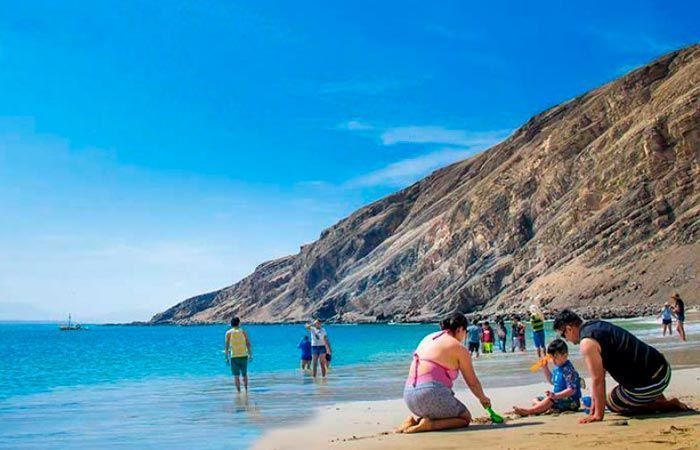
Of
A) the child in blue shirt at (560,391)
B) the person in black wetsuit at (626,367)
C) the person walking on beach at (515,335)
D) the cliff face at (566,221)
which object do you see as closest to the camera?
the person in black wetsuit at (626,367)

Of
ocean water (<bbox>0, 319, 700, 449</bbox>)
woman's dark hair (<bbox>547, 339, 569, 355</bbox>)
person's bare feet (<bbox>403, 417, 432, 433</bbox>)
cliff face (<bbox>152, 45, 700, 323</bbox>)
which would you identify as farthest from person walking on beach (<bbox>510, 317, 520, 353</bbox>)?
cliff face (<bbox>152, 45, 700, 323</bbox>)

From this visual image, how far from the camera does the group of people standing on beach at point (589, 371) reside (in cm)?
826

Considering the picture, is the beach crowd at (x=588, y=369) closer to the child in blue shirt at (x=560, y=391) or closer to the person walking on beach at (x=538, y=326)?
the child in blue shirt at (x=560, y=391)

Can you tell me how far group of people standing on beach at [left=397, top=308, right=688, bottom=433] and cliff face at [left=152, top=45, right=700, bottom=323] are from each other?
223ft

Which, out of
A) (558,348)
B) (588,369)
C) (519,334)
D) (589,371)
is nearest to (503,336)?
(519,334)

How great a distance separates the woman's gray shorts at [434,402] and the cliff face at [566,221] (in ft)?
225

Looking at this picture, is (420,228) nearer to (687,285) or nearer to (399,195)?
(399,195)

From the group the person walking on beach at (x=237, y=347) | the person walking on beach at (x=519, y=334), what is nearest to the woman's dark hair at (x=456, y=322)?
the person walking on beach at (x=237, y=347)

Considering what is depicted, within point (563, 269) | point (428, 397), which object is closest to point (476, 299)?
point (563, 269)

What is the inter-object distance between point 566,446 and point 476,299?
315ft

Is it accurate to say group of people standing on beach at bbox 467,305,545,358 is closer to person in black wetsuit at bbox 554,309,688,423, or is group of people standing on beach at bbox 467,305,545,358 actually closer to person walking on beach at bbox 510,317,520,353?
person walking on beach at bbox 510,317,520,353

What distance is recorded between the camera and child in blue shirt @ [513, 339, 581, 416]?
952 centimetres

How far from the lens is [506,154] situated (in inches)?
4953

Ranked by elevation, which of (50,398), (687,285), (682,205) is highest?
(682,205)
